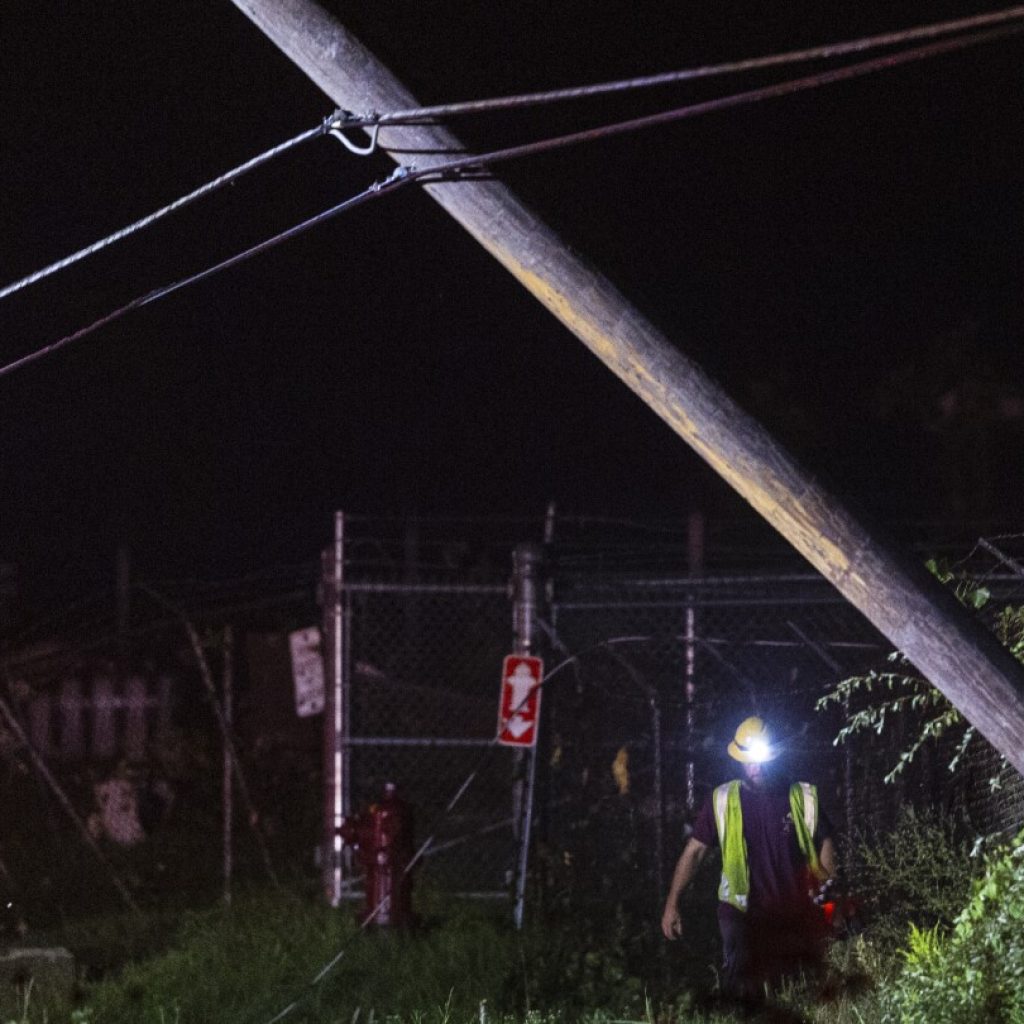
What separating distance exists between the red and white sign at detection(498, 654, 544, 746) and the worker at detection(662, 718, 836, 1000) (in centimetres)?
213

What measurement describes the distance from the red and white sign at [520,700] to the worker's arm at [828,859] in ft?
7.94

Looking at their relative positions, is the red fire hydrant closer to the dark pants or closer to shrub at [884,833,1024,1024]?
the dark pants

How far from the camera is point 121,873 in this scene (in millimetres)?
13609

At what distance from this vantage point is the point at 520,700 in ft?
33.1

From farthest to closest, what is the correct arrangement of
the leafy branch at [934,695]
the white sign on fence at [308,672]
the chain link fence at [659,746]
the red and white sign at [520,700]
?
the white sign on fence at [308,672] → the red and white sign at [520,700] → the chain link fence at [659,746] → the leafy branch at [934,695]

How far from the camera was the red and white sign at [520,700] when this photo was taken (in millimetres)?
9995

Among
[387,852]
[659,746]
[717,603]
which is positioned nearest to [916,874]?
[659,746]

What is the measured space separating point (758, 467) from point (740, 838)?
3.07 meters

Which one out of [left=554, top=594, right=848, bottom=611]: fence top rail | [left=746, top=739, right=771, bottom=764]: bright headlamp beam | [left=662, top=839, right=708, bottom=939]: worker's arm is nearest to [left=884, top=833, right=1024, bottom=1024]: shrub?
[left=746, top=739, right=771, bottom=764]: bright headlamp beam

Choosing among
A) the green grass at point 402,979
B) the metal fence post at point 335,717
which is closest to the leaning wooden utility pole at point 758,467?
the green grass at point 402,979

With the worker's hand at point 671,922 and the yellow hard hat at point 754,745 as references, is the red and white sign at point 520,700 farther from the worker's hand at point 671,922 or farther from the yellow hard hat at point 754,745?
the yellow hard hat at point 754,745

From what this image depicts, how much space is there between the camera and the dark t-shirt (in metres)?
7.98

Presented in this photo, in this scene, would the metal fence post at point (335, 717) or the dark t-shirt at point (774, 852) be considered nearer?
the dark t-shirt at point (774, 852)

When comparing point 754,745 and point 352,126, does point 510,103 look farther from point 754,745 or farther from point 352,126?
point 754,745
